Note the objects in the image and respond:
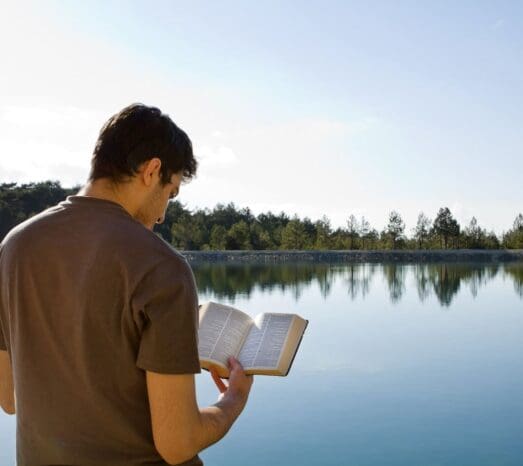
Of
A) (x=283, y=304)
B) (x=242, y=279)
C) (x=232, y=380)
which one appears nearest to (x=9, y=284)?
(x=232, y=380)

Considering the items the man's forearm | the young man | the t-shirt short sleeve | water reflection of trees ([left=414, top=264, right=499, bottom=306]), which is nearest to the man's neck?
the young man

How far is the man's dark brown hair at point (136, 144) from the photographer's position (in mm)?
827

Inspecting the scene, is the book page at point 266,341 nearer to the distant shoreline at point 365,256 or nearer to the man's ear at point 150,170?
the man's ear at point 150,170

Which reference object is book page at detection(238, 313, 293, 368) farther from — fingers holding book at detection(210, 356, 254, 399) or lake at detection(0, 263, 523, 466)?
lake at detection(0, 263, 523, 466)

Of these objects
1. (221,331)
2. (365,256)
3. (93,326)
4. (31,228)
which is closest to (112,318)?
(93,326)

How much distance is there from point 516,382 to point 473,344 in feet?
7.22

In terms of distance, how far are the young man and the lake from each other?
12.5 feet

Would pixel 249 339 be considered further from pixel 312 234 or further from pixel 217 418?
pixel 312 234

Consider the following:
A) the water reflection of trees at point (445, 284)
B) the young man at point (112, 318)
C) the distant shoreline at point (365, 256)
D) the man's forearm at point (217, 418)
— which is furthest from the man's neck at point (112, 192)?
the distant shoreline at point (365, 256)

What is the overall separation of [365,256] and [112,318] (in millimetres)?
35113

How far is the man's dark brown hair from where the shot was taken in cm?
83

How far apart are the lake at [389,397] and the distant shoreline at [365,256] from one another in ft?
70.9

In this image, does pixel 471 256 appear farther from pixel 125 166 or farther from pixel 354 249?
pixel 125 166

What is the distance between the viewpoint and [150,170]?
0.83m
